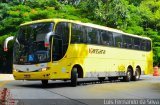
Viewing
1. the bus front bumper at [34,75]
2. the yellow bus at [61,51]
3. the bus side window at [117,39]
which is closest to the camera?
the bus front bumper at [34,75]

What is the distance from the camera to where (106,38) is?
24.9 meters

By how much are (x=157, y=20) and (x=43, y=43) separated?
3351cm

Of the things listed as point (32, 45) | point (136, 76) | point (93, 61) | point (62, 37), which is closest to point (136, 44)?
point (136, 76)

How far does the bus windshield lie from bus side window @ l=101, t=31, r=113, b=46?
17.1 feet

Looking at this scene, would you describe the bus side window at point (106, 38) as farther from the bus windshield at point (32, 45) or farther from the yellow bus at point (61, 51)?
the bus windshield at point (32, 45)

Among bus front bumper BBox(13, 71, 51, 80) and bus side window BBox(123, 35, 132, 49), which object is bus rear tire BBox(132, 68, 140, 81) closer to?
bus side window BBox(123, 35, 132, 49)

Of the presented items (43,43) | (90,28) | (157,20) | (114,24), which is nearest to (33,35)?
(43,43)

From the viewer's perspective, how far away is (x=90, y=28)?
23.1 meters

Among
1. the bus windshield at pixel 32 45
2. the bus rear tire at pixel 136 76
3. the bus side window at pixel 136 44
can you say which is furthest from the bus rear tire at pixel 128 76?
the bus windshield at pixel 32 45

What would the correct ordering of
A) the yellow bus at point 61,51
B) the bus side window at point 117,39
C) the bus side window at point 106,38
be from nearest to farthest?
the yellow bus at point 61,51 → the bus side window at point 106,38 → the bus side window at point 117,39

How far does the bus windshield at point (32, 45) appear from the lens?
19.6 meters

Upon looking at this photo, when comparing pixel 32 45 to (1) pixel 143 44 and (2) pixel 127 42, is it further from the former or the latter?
(1) pixel 143 44

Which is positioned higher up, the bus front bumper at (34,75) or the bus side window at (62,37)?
the bus side window at (62,37)

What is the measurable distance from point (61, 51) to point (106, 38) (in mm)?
5401
